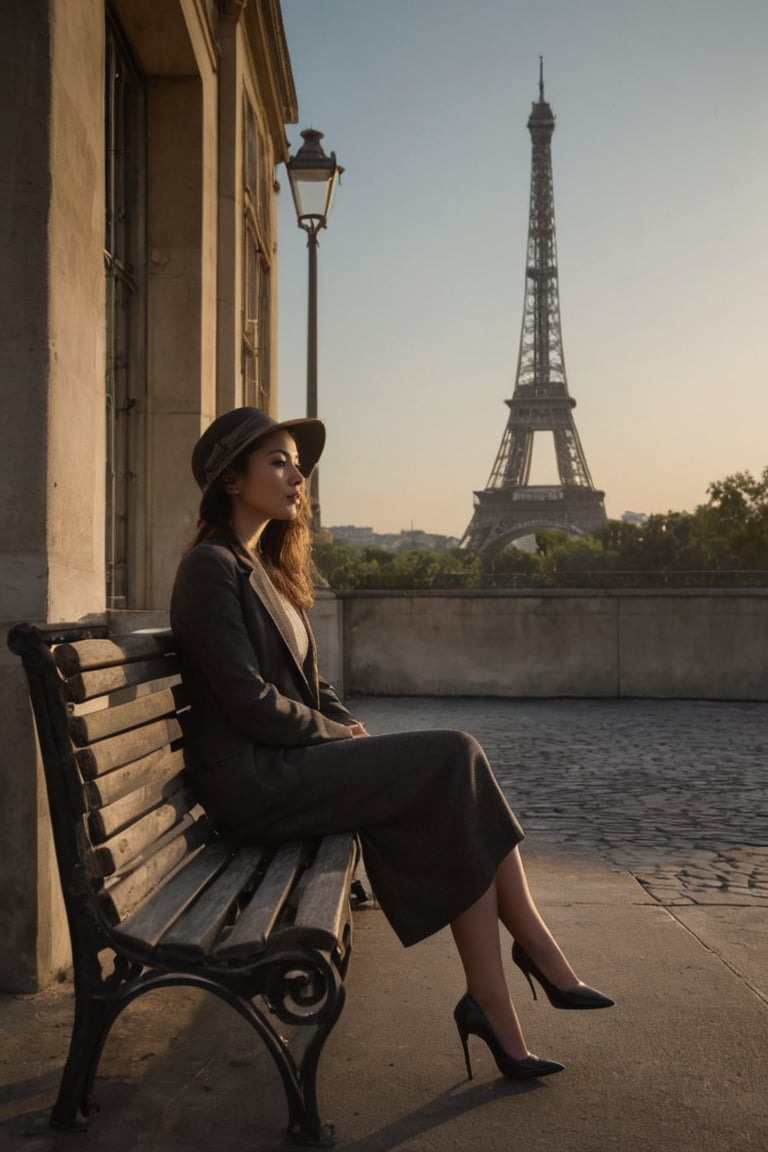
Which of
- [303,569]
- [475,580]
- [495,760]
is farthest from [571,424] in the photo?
[303,569]

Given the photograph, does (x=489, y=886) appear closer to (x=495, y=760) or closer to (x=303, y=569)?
(x=303, y=569)

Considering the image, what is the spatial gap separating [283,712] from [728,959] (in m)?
1.70

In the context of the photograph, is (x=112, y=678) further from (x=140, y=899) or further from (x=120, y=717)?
(x=140, y=899)

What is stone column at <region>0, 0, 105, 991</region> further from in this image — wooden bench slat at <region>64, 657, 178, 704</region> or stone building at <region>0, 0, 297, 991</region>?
wooden bench slat at <region>64, 657, 178, 704</region>

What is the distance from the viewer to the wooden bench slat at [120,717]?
249 centimetres

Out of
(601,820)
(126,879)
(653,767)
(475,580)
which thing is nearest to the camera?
(126,879)

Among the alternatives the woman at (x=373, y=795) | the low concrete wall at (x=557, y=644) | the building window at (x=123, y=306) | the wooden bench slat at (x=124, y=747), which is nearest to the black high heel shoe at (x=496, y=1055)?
the woman at (x=373, y=795)

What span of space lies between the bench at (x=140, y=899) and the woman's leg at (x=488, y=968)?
29 centimetres

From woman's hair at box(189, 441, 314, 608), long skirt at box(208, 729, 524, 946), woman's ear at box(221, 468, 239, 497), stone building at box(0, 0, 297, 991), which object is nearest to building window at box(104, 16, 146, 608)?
stone building at box(0, 0, 297, 991)

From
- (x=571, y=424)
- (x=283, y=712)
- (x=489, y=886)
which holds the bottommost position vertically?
(x=489, y=886)

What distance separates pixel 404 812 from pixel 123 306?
3.85 meters

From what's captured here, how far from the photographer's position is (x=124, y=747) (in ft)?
8.76

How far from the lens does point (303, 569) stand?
3.76m

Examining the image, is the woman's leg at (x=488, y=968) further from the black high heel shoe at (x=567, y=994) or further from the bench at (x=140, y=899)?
the bench at (x=140, y=899)
